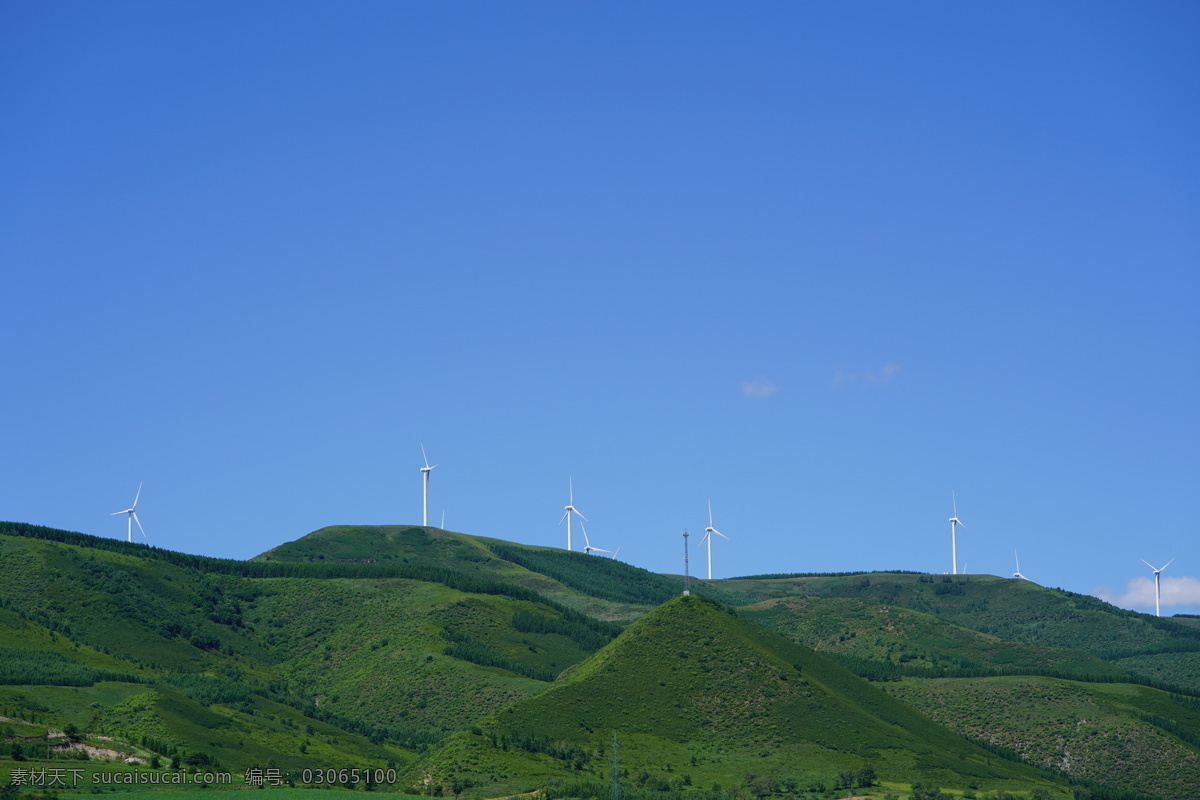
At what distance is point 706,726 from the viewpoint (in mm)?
161750

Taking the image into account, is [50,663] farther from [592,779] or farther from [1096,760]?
[1096,760]

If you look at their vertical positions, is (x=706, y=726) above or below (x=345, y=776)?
above

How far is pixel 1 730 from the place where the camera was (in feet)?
462

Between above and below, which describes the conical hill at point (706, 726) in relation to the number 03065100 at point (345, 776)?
above

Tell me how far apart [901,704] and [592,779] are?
62.7 m

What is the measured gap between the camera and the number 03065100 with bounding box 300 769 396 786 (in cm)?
14788

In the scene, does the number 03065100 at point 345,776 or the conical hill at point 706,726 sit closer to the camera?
the conical hill at point 706,726

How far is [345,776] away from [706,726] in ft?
137

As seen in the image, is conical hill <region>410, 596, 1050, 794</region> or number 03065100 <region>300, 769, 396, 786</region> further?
number 03065100 <region>300, 769, 396, 786</region>

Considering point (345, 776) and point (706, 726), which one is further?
point (706, 726)

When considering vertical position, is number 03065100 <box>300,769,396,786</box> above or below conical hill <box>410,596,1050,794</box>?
below

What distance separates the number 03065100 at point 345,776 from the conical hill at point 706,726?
9.86m

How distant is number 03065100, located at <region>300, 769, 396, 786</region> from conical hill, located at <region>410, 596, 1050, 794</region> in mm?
9859

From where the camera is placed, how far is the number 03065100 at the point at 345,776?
485 ft
